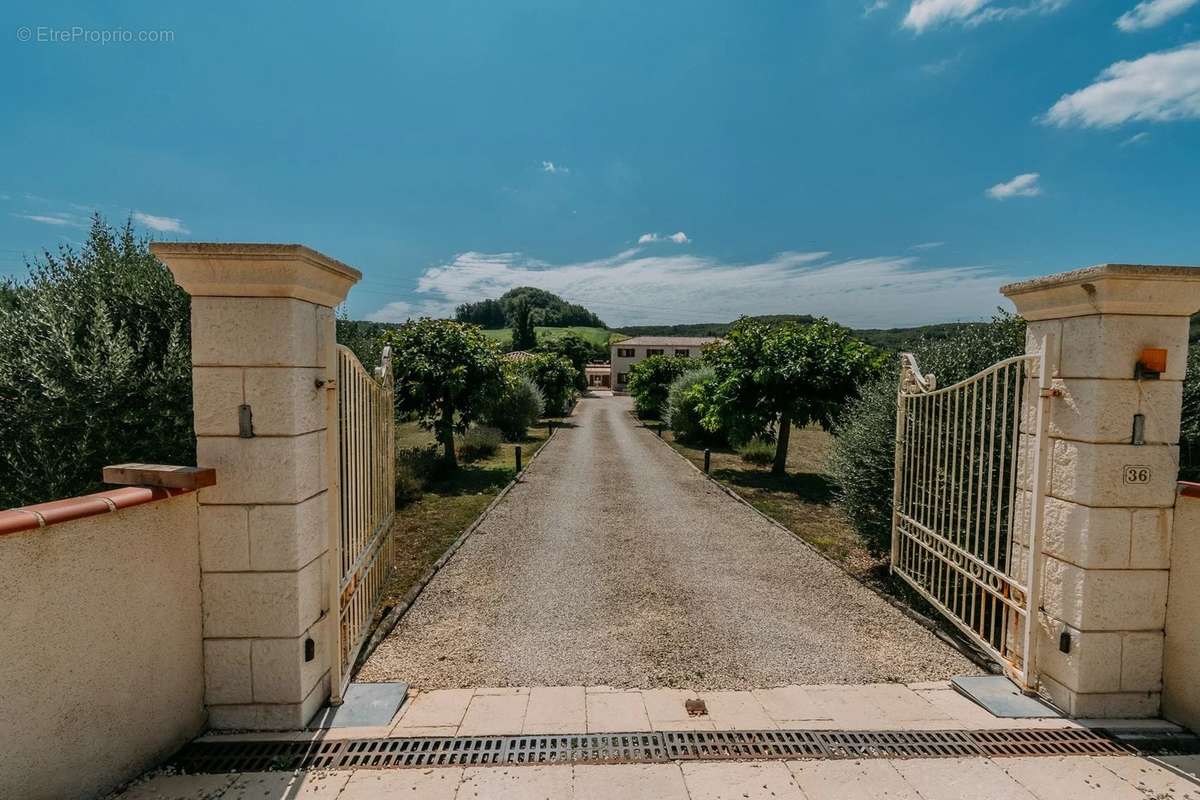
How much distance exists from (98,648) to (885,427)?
6.64 m

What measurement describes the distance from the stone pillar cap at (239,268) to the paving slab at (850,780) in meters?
3.82

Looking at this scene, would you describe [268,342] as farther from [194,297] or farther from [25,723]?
[25,723]

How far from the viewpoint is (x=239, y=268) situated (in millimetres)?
3021

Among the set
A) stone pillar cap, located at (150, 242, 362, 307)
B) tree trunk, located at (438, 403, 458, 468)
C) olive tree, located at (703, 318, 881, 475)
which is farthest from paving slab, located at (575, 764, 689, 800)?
tree trunk, located at (438, 403, 458, 468)

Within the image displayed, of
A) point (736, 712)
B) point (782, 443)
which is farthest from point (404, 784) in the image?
point (782, 443)

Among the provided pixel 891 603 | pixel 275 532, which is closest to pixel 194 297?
pixel 275 532

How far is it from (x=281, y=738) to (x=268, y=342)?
7.45ft

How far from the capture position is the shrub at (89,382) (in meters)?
4.95

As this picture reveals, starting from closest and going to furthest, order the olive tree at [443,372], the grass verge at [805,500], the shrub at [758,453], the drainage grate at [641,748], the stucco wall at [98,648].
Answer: the stucco wall at [98,648], the drainage grate at [641,748], the grass verge at [805,500], the olive tree at [443,372], the shrub at [758,453]

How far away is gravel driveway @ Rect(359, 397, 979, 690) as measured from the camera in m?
4.14

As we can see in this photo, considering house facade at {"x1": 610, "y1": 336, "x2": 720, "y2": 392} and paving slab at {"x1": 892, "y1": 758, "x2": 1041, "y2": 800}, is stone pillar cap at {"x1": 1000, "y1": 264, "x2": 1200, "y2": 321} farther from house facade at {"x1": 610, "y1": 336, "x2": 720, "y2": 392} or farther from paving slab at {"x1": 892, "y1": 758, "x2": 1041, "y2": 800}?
house facade at {"x1": 610, "y1": 336, "x2": 720, "y2": 392}

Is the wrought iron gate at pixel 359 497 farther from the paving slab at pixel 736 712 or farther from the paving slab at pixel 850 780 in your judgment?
the paving slab at pixel 850 780

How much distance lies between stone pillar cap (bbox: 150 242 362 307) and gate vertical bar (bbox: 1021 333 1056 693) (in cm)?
456

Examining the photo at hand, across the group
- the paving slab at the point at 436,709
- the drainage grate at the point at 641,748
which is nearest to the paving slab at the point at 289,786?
the drainage grate at the point at 641,748
